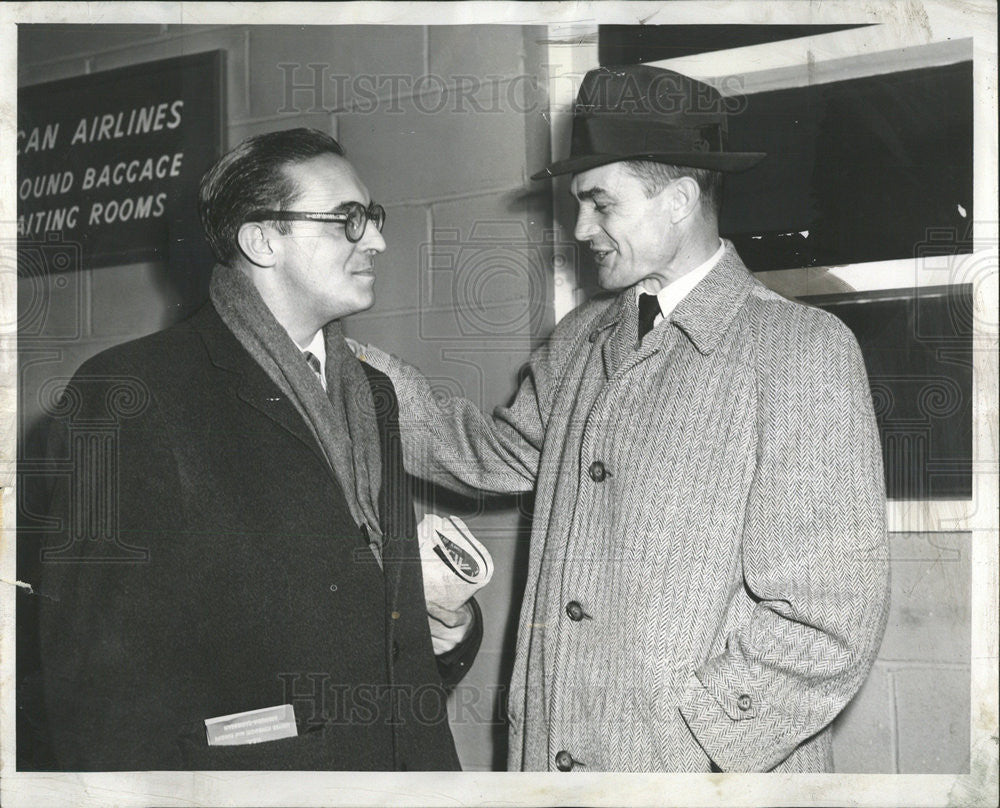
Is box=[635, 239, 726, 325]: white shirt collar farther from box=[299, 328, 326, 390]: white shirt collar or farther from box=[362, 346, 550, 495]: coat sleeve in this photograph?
box=[299, 328, 326, 390]: white shirt collar

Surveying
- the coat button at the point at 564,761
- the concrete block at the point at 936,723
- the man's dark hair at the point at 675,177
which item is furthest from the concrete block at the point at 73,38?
the concrete block at the point at 936,723

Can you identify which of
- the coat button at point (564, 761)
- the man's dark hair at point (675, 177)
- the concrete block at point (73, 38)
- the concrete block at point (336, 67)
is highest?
the concrete block at point (73, 38)

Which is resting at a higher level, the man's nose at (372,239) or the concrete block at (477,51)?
the concrete block at (477,51)

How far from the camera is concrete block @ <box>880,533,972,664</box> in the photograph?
65.0 inches

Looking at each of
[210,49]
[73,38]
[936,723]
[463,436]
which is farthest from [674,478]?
[73,38]

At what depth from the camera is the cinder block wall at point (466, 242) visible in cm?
167

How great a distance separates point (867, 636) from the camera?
5.14ft

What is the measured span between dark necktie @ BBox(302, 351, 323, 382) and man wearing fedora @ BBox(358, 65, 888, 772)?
7 centimetres

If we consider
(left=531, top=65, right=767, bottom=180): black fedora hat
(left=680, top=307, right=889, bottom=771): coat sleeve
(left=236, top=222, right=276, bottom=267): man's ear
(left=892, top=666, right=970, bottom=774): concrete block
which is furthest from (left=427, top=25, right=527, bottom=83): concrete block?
(left=892, top=666, right=970, bottom=774): concrete block

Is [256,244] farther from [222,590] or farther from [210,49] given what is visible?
[222,590]

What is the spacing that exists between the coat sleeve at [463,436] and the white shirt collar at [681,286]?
205mm

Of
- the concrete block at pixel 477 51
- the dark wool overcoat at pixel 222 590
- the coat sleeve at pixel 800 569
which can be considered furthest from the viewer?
the concrete block at pixel 477 51

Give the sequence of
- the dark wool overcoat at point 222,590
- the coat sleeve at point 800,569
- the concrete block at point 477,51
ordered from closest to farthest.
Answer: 1. the coat sleeve at point 800,569
2. the dark wool overcoat at point 222,590
3. the concrete block at point 477,51

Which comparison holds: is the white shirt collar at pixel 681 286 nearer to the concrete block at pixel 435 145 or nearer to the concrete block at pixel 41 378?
the concrete block at pixel 435 145
